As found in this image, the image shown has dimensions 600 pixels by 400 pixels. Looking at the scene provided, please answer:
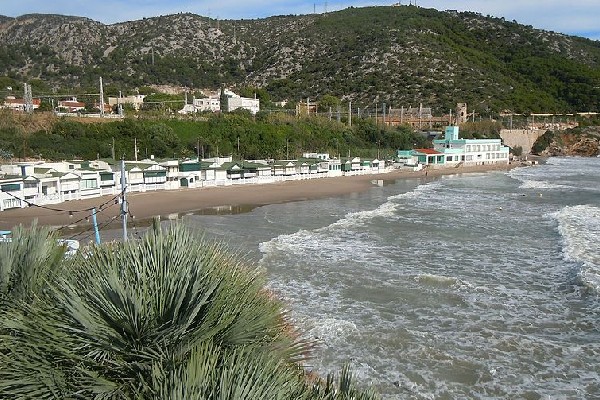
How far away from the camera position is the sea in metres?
10.8

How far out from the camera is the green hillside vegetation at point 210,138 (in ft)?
175

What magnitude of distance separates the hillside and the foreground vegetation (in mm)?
112895

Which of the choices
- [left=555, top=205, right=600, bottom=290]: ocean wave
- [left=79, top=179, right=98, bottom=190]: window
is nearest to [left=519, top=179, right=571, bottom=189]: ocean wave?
[left=555, top=205, right=600, bottom=290]: ocean wave

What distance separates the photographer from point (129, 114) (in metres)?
66.6

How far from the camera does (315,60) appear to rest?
454 ft

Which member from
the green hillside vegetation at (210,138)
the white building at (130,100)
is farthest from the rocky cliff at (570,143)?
the white building at (130,100)

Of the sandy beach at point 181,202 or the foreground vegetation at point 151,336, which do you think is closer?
the foreground vegetation at point 151,336

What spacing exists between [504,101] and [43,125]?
348 ft

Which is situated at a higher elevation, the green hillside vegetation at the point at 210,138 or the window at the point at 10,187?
the green hillside vegetation at the point at 210,138

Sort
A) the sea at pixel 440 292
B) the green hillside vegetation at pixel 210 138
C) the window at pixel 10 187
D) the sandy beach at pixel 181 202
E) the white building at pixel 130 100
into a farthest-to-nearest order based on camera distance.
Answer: the white building at pixel 130 100, the green hillside vegetation at pixel 210 138, the window at pixel 10 187, the sandy beach at pixel 181 202, the sea at pixel 440 292

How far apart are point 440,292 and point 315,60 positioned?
128915 mm

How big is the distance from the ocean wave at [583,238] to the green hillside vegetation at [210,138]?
35178 millimetres

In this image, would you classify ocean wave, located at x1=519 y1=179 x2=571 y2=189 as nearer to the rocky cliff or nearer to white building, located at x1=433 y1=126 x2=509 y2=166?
white building, located at x1=433 y1=126 x2=509 y2=166

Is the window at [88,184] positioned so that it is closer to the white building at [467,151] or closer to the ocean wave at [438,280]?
the ocean wave at [438,280]
